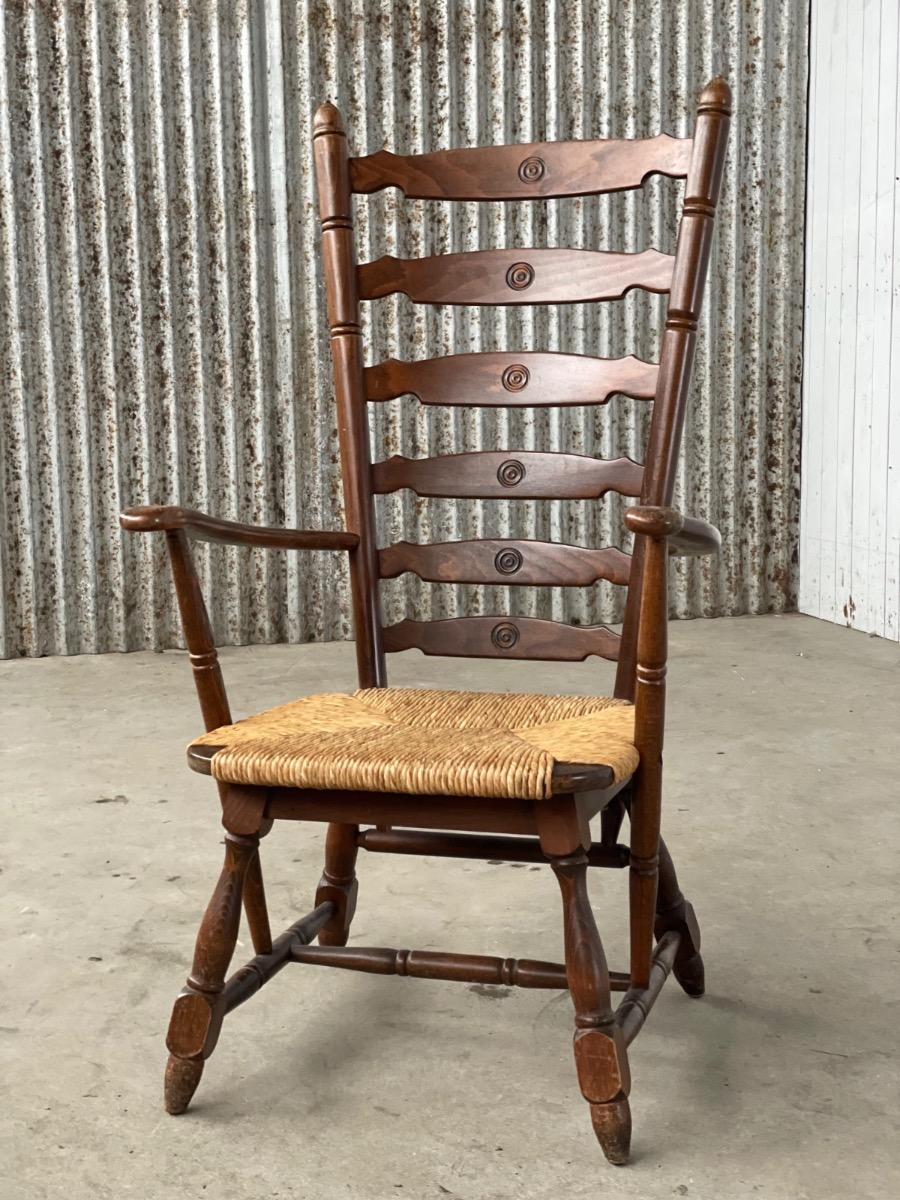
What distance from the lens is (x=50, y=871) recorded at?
7.47ft

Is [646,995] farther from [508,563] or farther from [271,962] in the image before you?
[508,563]

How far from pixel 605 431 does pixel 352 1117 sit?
3.40 m

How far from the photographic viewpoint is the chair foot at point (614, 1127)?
4.37 feet

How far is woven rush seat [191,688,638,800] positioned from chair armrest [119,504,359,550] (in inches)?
8.0

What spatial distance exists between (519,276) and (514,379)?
14 cm

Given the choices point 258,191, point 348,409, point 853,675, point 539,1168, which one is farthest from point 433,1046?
point 258,191

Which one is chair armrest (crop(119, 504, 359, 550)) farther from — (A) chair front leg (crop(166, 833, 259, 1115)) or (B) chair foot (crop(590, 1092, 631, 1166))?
(B) chair foot (crop(590, 1092, 631, 1166))

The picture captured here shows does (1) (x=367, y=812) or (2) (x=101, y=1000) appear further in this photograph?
(2) (x=101, y=1000)

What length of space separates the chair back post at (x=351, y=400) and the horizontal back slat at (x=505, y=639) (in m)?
0.04

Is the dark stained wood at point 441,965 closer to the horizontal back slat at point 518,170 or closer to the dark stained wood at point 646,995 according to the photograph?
the dark stained wood at point 646,995

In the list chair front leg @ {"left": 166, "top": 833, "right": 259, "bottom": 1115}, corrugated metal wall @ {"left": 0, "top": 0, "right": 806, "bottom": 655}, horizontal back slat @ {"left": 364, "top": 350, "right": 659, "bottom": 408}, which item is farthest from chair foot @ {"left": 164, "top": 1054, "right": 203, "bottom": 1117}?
corrugated metal wall @ {"left": 0, "top": 0, "right": 806, "bottom": 655}

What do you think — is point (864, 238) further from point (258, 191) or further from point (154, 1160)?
point (154, 1160)

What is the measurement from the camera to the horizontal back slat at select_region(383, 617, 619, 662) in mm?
1759

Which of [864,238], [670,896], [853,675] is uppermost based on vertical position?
[864,238]
